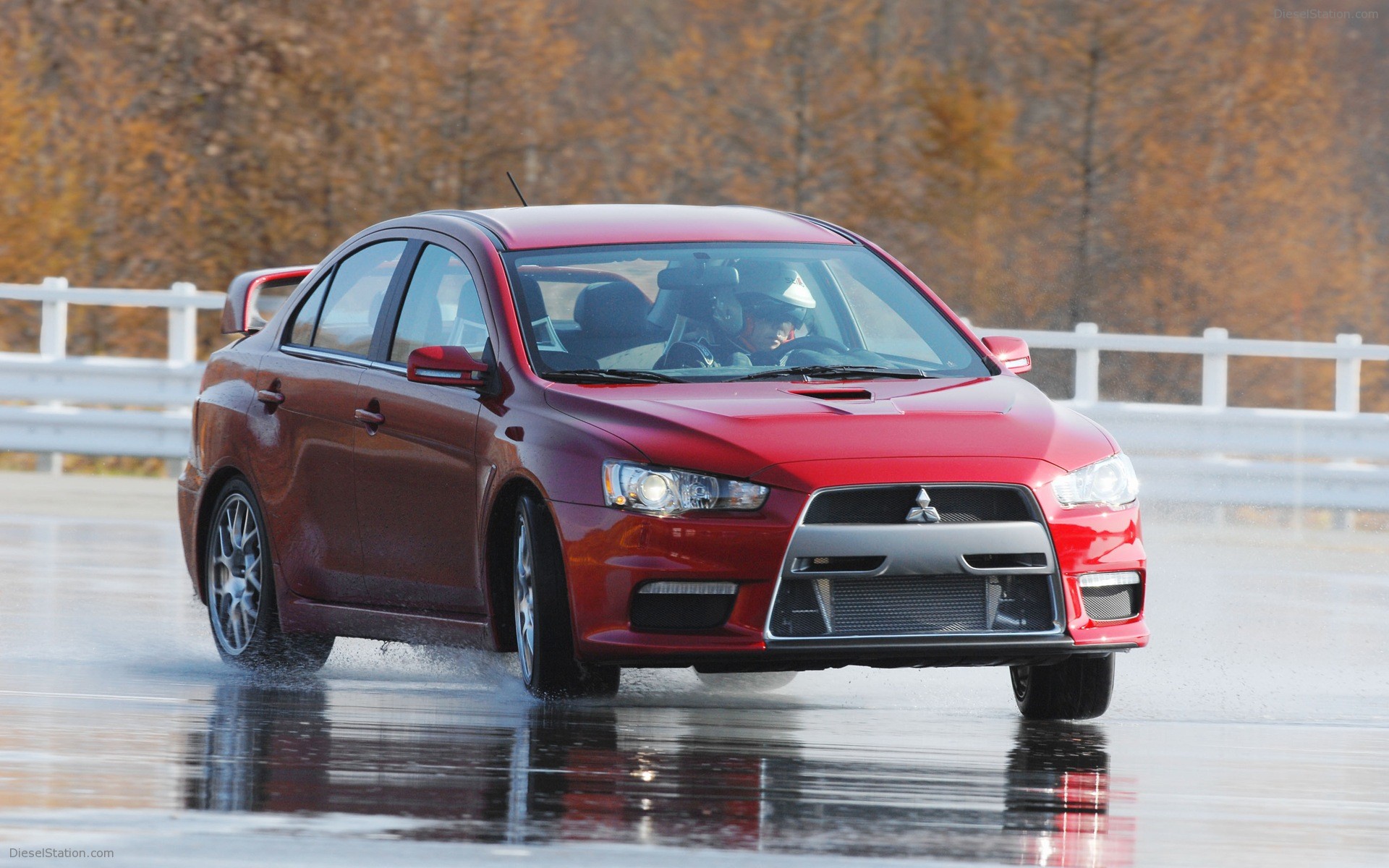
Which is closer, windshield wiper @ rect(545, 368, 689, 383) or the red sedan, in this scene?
the red sedan

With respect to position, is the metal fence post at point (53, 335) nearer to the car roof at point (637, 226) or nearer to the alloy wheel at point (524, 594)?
the car roof at point (637, 226)

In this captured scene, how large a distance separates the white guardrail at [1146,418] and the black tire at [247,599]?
27.8 feet

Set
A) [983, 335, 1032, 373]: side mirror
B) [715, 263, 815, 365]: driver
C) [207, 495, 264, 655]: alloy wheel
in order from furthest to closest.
Answer: 1. [207, 495, 264, 655]: alloy wheel
2. [983, 335, 1032, 373]: side mirror
3. [715, 263, 815, 365]: driver

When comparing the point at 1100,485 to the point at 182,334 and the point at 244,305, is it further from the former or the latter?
the point at 182,334

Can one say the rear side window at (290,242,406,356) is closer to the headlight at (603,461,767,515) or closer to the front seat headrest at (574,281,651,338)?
the front seat headrest at (574,281,651,338)

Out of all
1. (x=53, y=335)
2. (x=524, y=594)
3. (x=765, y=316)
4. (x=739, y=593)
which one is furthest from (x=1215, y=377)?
(x=739, y=593)

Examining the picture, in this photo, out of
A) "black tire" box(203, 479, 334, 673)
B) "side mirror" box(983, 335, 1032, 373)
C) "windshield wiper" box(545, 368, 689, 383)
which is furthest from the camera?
"black tire" box(203, 479, 334, 673)

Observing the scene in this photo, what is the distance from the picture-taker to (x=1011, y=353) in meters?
9.01

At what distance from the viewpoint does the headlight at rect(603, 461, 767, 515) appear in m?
7.49

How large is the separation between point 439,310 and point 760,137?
26.7m

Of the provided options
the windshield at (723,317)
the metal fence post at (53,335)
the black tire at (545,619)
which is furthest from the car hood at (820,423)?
the metal fence post at (53,335)

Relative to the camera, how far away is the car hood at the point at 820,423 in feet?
24.7

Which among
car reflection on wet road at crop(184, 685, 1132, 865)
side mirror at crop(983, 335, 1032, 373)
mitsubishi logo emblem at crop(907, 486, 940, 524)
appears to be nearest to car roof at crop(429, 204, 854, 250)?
side mirror at crop(983, 335, 1032, 373)

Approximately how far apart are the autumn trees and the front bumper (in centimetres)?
2394
